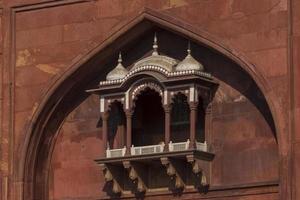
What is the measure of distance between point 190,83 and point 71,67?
7.55ft

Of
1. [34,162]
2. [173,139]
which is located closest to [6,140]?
[34,162]

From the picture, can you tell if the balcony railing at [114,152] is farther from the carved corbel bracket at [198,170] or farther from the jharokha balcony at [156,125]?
the carved corbel bracket at [198,170]

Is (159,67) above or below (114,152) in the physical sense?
above

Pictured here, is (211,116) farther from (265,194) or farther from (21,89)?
(21,89)

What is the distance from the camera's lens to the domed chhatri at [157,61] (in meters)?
27.0

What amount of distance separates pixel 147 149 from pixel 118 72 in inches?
53.0

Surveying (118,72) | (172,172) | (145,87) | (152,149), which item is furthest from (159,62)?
(172,172)

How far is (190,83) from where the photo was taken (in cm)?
2669

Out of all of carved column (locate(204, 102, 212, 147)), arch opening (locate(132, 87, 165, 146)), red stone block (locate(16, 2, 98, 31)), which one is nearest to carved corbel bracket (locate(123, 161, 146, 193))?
arch opening (locate(132, 87, 165, 146))

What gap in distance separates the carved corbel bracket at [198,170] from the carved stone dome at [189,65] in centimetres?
136

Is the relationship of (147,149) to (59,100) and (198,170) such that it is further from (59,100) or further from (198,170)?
(59,100)

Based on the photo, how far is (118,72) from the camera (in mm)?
27531

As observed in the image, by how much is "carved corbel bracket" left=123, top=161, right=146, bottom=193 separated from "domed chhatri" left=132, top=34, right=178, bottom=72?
5.05 ft

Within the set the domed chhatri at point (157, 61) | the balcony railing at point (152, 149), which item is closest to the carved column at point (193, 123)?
the balcony railing at point (152, 149)
